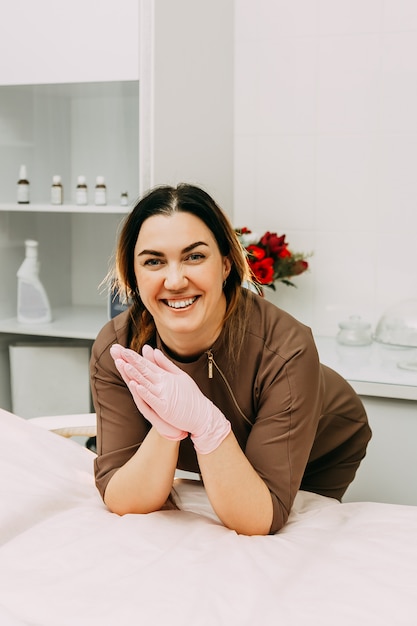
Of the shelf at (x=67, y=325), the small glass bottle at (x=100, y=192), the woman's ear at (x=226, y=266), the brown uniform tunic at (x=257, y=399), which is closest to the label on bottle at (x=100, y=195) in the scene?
the small glass bottle at (x=100, y=192)

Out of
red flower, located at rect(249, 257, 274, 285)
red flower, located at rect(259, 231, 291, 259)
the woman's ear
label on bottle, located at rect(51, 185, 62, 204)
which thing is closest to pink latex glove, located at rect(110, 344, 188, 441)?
the woman's ear

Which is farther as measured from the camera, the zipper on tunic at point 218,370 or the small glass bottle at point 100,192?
the small glass bottle at point 100,192

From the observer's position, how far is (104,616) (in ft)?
2.92

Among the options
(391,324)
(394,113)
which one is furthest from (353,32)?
(391,324)

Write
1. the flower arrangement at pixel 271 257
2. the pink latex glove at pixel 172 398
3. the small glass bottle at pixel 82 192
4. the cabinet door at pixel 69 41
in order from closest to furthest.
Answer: the pink latex glove at pixel 172 398 → the cabinet door at pixel 69 41 → the flower arrangement at pixel 271 257 → the small glass bottle at pixel 82 192

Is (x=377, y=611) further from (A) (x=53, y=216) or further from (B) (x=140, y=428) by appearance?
(A) (x=53, y=216)

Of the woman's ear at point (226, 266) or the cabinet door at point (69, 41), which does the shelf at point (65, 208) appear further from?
the woman's ear at point (226, 266)

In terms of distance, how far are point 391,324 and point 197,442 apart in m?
1.19

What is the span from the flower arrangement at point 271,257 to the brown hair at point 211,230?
2.86ft

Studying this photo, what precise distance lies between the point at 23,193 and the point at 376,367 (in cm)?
120

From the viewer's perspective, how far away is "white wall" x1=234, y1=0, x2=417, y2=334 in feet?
7.59

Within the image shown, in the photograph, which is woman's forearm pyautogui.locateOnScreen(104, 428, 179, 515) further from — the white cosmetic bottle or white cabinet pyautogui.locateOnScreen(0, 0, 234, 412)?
the white cosmetic bottle

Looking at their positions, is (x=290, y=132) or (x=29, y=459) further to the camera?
(x=290, y=132)

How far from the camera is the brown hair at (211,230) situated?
4.13 feet
